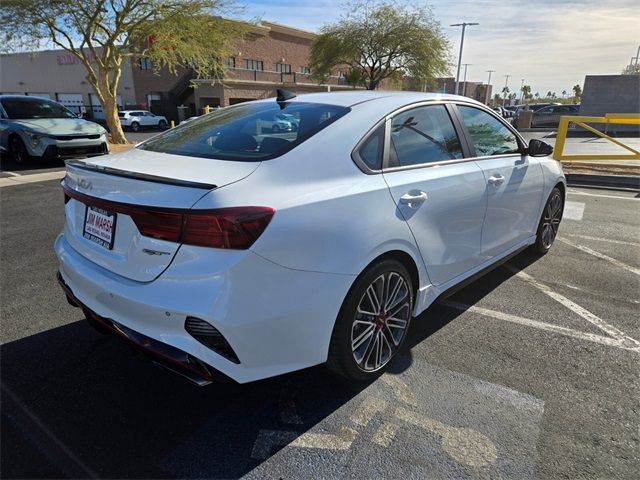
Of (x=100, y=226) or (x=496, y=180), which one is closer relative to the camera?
(x=100, y=226)

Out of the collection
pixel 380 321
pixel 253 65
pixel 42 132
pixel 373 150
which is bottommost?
pixel 380 321

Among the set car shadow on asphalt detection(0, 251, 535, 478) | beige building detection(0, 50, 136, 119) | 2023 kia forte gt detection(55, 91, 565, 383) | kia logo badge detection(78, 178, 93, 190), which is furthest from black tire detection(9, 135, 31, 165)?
beige building detection(0, 50, 136, 119)

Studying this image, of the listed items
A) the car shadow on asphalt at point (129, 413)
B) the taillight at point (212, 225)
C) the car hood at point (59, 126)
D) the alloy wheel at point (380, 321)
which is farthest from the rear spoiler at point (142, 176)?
the car hood at point (59, 126)

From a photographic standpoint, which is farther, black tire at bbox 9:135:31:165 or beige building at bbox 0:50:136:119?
beige building at bbox 0:50:136:119

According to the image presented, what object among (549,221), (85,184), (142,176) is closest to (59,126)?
(85,184)

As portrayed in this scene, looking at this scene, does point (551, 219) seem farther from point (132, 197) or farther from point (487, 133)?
point (132, 197)

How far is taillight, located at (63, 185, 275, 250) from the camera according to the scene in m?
1.96

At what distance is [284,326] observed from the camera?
2.14 meters

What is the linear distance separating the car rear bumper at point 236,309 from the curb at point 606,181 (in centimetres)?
973

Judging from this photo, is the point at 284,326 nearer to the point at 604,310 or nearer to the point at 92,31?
the point at 604,310

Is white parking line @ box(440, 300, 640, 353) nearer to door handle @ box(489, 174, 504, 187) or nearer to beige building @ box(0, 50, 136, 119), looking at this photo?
door handle @ box(489, 174, 504, 187)

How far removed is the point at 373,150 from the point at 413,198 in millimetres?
371

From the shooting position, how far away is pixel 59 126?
10.8 metres

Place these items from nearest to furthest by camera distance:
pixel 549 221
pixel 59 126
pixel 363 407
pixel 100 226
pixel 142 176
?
pixel 142 176 → pixel 100 226 → pixel 363 407 → pixel 549 221 → pixel 59 126
